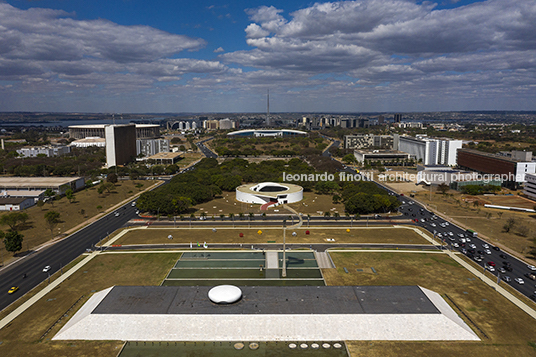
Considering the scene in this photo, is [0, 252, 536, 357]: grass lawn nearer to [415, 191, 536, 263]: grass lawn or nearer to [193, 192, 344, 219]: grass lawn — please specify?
[415, 191, 536, 263]: grass lawn

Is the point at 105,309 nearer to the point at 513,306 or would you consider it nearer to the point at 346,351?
the point at 346,351

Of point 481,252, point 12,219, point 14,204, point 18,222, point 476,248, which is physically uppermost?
point 12,219

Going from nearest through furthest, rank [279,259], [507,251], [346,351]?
[346,351] < [279,259] < [507,251]

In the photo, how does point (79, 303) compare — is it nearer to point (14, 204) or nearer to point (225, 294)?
point (225, 294)

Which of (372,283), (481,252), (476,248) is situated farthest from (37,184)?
(481,252)

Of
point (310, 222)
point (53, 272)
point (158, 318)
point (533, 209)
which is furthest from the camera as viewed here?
point (533, 209)

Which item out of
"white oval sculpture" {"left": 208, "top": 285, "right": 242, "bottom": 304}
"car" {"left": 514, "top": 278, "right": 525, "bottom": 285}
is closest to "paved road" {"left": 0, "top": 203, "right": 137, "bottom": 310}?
"white oval sculpture" {"left": 208, "top": 285, "right": 242, "bottom": 304}

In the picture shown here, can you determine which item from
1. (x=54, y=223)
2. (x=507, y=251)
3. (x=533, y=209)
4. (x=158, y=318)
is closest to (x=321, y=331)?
(x=158, y=318)
